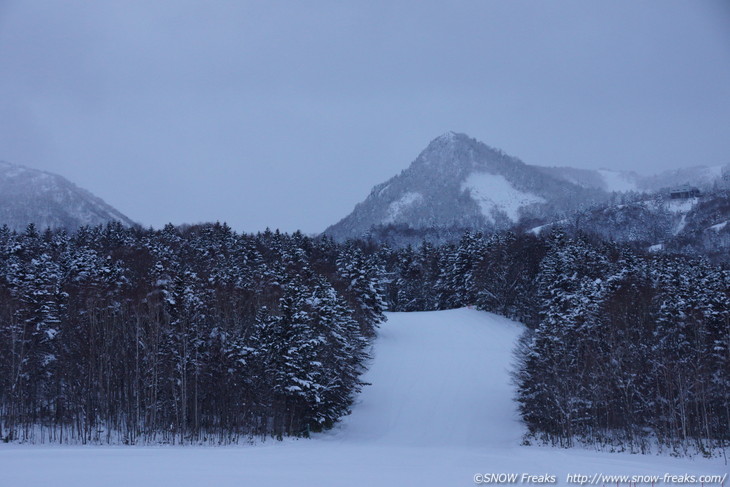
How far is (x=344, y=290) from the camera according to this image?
55250mm

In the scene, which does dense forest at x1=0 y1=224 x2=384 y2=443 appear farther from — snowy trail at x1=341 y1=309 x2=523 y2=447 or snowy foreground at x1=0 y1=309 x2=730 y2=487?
snowy trail at x1=341 y1=309 x2=523 y2=447

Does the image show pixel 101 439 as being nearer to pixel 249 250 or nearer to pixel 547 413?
pixel 547 413

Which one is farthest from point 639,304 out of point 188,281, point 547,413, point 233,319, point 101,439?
point 101,439

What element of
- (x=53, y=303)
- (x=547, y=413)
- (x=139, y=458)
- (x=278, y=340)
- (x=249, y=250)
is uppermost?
(x=249, y=250)

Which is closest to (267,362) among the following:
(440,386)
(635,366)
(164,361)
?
(164,361)

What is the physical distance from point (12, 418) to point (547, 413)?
3200cm

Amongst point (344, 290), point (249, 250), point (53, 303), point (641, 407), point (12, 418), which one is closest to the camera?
point (12, 418)

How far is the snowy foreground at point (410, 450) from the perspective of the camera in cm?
1555

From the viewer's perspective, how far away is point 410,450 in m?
27.6

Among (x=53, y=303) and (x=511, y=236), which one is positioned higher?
(x=511, y=236)

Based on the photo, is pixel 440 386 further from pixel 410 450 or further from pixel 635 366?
pixel 410 450

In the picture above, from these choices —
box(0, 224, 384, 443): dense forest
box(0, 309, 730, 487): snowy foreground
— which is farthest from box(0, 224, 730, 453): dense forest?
box(0, 309, 730, 487): snowy foreground

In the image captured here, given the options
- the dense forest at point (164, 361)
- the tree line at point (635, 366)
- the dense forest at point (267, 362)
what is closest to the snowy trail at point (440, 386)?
the dense forest at point (267, 362)

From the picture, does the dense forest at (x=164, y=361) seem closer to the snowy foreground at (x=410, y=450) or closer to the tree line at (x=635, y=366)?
the snowy foreground at (x=410, y=450)
